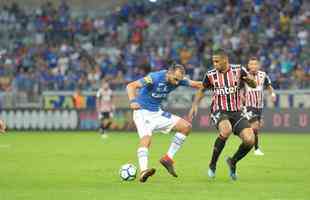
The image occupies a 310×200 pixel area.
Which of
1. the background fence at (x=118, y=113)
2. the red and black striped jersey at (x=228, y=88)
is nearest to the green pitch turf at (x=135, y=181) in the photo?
the red and black striped jersey at (x=228, y=88)

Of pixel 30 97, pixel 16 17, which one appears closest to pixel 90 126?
pixel 30 97

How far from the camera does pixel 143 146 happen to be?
15172mm

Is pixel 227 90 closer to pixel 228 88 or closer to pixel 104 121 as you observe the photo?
pixel 228 88

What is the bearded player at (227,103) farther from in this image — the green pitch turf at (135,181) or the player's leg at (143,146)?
the player's leg at (143,146)

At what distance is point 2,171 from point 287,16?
83.7ft

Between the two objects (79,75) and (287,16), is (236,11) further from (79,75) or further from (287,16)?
(79,75)

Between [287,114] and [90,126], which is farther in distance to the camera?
[90,126]

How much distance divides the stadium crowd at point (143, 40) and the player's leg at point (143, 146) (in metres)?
21.0

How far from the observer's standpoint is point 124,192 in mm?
13172

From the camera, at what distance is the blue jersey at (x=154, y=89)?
1543 cm

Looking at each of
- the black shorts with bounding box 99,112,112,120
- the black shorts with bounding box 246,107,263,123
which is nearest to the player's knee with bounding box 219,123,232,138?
the black shorts with bounding box 246,107,263,123

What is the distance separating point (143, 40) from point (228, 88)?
27.6m

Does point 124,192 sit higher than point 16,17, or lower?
lower

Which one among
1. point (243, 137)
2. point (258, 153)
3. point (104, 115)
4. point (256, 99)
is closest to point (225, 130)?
point (243, 137)
